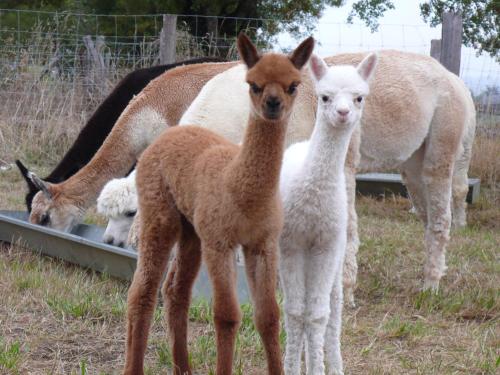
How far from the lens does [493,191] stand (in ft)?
31.8

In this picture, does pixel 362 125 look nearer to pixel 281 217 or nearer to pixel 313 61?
pixel 313 61

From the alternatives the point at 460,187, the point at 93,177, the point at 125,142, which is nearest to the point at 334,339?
the point at 125,142

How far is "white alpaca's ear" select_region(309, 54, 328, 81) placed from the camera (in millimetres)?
3760

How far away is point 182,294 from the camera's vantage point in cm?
371

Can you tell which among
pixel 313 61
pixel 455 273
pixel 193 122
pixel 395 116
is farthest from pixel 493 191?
pixel 313 61

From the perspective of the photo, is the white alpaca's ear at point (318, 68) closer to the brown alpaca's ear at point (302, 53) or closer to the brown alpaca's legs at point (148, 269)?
the brown alpaca's ear at point (302, 53)

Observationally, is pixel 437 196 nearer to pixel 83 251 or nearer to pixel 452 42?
pixel 83 251

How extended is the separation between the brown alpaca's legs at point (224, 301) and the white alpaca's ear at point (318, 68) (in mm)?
1051

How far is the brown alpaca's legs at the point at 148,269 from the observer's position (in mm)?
3506

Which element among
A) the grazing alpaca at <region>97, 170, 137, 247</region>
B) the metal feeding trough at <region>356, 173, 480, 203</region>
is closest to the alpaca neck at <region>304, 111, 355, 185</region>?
the grazing alpaca at <region>97, 170, 137, 247</region>

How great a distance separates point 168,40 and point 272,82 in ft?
26.1

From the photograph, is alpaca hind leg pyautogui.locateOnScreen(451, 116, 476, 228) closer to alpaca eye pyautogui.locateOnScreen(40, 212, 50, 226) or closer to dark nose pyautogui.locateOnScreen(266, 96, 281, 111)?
alpaca eye pyautogui.locateOnScreen(40, 212, 50, 226)

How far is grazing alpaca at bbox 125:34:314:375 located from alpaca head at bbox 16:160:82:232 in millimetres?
A: 3322

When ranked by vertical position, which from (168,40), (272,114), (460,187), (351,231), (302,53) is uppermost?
(168,40)
